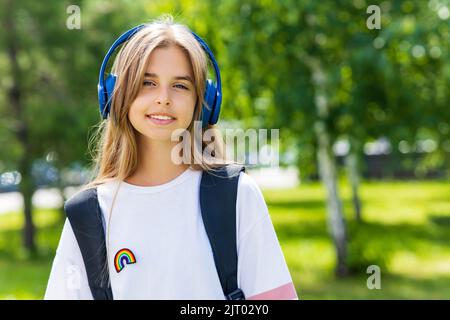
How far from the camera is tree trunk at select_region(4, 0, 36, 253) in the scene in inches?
454

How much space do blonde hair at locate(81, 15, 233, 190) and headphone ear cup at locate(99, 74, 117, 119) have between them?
0.02m

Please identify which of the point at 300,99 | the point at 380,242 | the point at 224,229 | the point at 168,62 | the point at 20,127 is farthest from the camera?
the point at 380,242

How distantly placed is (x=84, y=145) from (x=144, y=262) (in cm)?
1046

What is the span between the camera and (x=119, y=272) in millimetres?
1646

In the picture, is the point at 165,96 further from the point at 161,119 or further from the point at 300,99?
the point at 300,99

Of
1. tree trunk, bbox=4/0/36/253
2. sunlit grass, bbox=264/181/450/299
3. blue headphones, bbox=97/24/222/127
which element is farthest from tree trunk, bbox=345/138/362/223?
blue headphones, bbox=97/24/222/127

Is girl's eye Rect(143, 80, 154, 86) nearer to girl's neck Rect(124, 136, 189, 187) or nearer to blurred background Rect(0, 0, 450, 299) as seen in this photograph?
girl's neck Rect(124, 136, 189, 187)

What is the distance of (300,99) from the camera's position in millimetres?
7645

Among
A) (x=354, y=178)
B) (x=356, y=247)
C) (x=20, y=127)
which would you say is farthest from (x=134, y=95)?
(x=354, y=178)

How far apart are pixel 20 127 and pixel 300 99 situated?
649cm

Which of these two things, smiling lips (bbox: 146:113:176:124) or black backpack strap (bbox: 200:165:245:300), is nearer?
black backpack strap (bbox: 200:165:245:300)

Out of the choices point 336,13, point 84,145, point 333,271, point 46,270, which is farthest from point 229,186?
point 84,145

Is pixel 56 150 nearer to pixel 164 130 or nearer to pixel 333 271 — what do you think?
pixel 333 271

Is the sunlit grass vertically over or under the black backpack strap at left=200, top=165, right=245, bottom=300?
under
